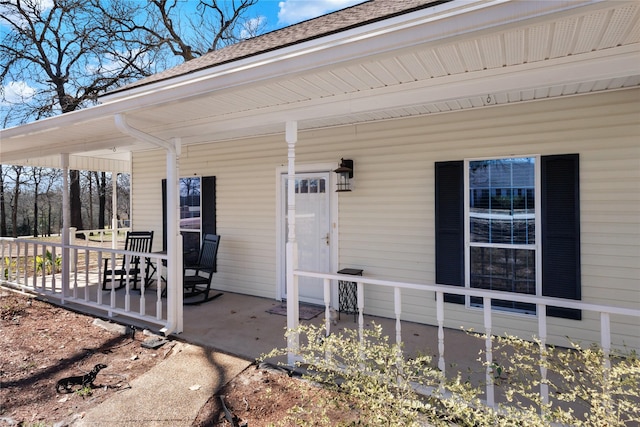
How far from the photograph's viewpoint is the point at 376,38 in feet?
6.95

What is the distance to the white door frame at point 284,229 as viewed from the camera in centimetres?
482

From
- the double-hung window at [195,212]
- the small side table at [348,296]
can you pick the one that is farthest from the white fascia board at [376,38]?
the double-hung window at [195,212]

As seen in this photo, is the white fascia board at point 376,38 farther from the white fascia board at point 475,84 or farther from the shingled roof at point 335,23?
the white fascia board at point 475,84

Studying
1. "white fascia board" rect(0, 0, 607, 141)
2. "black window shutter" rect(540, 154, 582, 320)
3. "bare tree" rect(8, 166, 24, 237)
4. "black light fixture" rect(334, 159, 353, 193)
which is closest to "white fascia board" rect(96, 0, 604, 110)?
"white fascia board" rect(0, 0, 607, 141)

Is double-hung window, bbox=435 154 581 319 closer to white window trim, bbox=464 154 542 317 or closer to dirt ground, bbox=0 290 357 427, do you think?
white window trim, bbox=464 154 542 317

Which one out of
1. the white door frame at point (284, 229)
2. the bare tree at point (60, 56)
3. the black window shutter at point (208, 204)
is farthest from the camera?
the bare tree at point (60, 56)

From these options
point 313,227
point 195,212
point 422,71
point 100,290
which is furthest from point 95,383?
point 422,71

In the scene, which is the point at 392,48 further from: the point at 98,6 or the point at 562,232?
the point at 98,6

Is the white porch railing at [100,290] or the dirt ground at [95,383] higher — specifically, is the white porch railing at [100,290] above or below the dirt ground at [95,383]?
above

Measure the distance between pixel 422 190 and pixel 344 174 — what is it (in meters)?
1.03

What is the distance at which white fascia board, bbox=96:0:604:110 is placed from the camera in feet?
5.75

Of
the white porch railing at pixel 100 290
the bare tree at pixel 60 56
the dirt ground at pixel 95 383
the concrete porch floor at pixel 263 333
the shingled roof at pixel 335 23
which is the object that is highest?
the bare tree at pixel 60 56

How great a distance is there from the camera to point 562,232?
3.51m

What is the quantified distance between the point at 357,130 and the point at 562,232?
2567 millimetres
